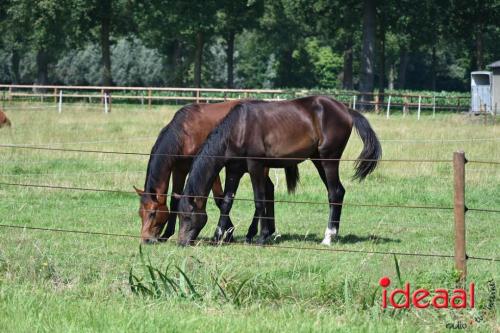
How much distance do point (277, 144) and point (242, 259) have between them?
2.61 m

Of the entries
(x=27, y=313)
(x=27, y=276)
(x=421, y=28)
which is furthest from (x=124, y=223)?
(x=421, y=28)

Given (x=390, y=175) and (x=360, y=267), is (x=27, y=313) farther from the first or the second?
(x=390, y=175)

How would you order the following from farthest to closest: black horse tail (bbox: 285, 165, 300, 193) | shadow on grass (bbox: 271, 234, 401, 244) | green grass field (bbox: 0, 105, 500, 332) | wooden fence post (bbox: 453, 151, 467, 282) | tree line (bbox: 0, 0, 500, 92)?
tree line (bbox: 0, 0, 500, 92)
black horse tail (bbox: 285, 165, 300, 193)
shadow on grass (bbox: 271, 234, 401, 244)
wooden fence post (bbox: 453, 151, 467, 282)
green grass field (bbox: 0, 105, 500, 332)

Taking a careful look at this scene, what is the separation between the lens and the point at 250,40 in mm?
82750

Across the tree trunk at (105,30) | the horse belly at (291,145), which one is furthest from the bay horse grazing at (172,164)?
Result: the tree trunk at (105,30)

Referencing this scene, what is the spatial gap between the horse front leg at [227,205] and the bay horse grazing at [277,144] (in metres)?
0.02

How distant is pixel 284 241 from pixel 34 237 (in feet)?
10.1

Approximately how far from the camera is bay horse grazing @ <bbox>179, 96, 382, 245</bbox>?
11.6 metres

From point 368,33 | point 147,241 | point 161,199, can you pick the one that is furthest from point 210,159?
point 368,33

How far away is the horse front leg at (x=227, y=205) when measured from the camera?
1177cm

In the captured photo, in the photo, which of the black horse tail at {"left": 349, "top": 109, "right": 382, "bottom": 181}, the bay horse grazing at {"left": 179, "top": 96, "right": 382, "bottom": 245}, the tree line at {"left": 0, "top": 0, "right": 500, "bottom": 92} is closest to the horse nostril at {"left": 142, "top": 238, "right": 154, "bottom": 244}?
the bay horse grazing at {"left": 179, "top": 96, "right": 382, "bottom": 245}

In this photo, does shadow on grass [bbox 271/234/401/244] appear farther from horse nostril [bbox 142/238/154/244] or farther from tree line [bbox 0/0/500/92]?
tree line [bbox 0/0/500/92]

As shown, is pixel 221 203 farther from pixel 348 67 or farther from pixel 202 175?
pixel 348 67

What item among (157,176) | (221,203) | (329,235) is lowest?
(329,235)
